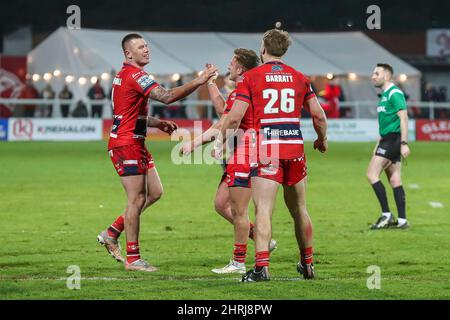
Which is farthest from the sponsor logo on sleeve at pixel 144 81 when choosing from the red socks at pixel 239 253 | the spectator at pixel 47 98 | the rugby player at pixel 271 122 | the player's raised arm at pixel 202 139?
the spectator at pixel 47 98

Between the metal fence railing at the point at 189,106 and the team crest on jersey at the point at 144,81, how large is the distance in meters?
30.8

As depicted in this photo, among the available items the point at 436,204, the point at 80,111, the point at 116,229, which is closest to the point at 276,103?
the point at 116,229

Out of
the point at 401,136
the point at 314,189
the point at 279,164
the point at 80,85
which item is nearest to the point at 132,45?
the point at 279,164

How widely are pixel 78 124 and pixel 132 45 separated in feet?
98.0

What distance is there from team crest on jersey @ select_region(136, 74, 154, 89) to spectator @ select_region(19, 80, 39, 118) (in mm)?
33267

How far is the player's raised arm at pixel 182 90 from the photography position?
10.5 m

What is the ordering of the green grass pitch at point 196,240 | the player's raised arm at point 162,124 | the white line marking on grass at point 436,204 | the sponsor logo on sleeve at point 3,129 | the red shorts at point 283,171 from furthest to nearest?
1. the sponsor logo on sleeve at point 3,129
2. the white line marking on grass at point 436,204
3. the player's raised arm at point 162,124
4. the red shorts at point 283,171
5. the green grass pitch at point 196,240

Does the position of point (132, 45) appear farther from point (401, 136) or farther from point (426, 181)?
point (426, 181)

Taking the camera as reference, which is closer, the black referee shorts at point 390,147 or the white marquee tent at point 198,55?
the black referee shorts at point 390,147

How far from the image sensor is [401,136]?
630 inches

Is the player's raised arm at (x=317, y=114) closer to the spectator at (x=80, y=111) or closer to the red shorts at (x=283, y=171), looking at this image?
the red shorts at (x=283, y=171)

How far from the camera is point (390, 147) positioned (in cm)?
1622

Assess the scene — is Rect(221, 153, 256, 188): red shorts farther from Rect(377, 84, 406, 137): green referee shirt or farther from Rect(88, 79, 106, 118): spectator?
Rect(88, 79, 106, 118): spectator

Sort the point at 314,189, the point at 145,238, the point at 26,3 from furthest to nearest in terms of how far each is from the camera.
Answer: the point at 26,3 < the point at 314,189 < the point at 145,238
